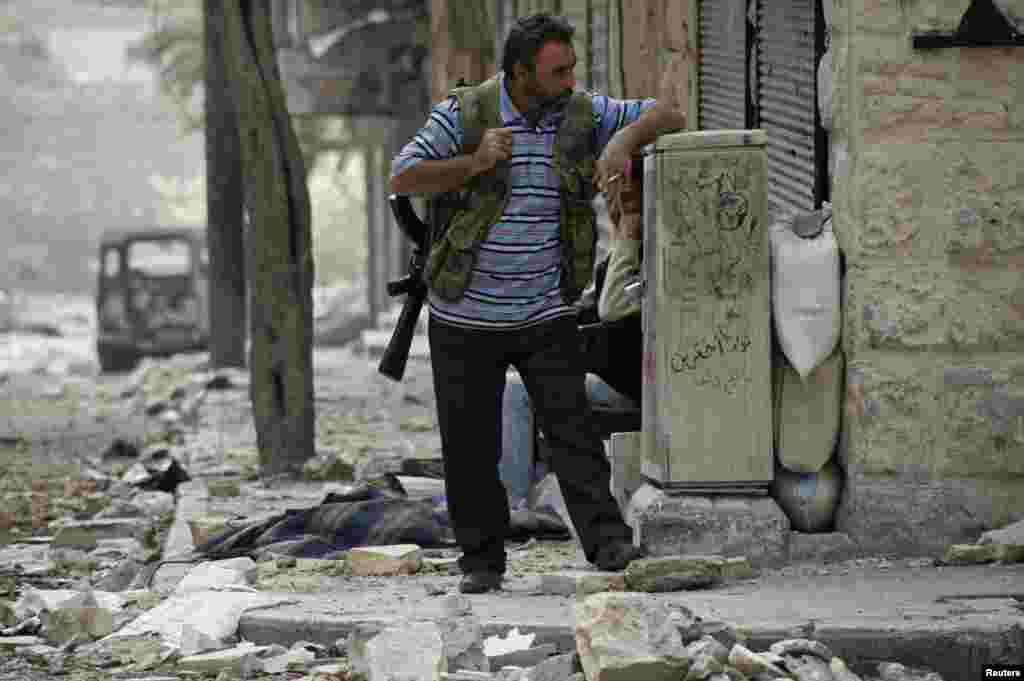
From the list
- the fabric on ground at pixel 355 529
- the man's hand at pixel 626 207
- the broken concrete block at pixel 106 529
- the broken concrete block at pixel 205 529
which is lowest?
the broken concrete block at pixel 106 529

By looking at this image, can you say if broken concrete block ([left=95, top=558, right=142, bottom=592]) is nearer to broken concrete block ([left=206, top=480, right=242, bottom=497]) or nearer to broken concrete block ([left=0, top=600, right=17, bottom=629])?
broken concrete block ([left=0, top=600, right=17, bottom=629])

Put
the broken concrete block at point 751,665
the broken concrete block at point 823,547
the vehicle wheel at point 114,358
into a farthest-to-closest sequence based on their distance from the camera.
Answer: the vehicle wheel at point 114,358 < the broken concrete block at point 823,547 < the broken concrete block at point 751,665

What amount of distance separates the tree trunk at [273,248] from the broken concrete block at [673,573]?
15.6 ft

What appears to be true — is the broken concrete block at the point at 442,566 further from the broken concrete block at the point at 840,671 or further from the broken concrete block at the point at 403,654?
the broken concrete block at the point at 840,671

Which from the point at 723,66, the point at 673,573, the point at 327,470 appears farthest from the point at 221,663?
the point at 327,470

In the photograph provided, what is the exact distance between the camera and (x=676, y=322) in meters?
7.10

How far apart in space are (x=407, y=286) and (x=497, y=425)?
0.57m

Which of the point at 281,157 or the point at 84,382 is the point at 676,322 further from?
the point at 84,382

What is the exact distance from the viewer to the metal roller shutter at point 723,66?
9.25m

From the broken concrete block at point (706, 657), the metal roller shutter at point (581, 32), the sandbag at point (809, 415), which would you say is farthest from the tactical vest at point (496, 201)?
the metal roller shutter at point (581, 32)

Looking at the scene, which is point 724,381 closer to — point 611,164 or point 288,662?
point 611,164

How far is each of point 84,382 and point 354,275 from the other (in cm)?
2198

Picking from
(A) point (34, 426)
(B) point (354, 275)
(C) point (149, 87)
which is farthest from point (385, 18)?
(C) point (149, 87)

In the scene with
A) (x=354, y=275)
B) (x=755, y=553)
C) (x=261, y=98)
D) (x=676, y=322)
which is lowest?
(x=354, y=275)
